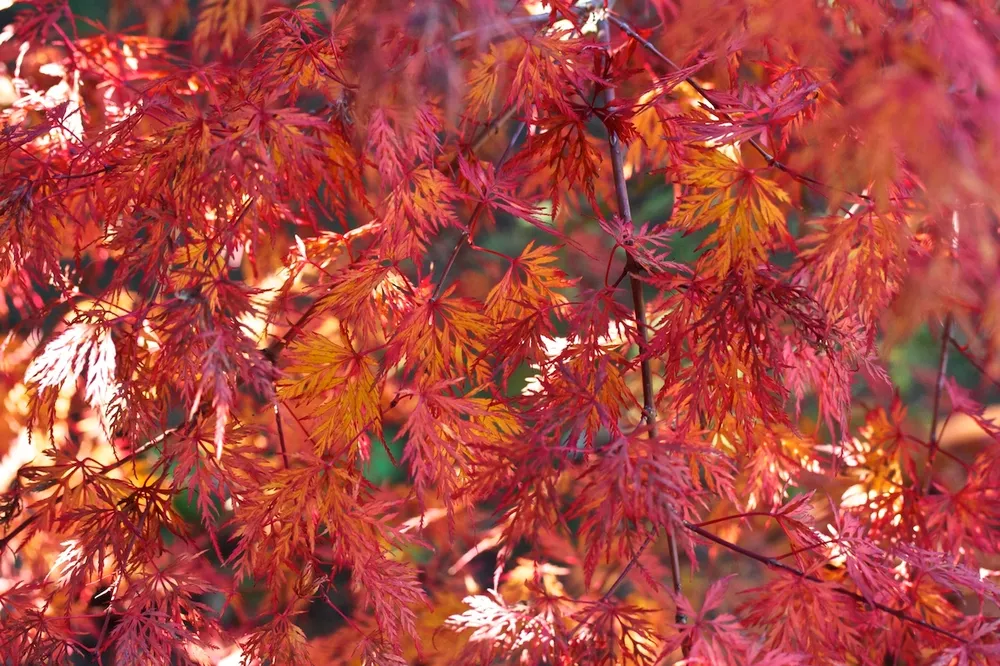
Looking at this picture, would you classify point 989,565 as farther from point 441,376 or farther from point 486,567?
point 441,376

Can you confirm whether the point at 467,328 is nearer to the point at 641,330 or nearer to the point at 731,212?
the point at 641,330

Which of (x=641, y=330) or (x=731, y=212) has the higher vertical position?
(x=731, y=212)

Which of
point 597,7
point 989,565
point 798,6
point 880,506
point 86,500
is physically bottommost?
point 989,565

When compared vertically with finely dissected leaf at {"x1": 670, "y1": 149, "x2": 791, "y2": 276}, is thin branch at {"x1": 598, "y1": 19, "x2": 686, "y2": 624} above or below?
below

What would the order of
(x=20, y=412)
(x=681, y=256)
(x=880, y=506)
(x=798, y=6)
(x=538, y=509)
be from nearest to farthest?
(x=798, y=6) → (x=538, y=509) → (x=880, y=506) → (x=20, y=412) → (x=681, y=256)

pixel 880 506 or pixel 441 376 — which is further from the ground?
pixel 441 376

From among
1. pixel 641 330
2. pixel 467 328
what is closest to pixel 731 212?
pixel 641 330

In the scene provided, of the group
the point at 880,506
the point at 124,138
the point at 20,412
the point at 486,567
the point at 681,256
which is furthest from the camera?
the point at 681,256

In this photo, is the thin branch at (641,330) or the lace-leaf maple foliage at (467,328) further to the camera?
the thin branch at (641,330)

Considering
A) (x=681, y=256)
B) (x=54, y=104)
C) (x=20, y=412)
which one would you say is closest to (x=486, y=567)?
(x=681, y=256)

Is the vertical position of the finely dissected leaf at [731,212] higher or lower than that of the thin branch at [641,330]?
higher

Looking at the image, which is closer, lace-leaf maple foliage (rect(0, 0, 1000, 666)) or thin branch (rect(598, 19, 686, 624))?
lace-leaf maple foliage (rect(0, 0, 1000, 666))
